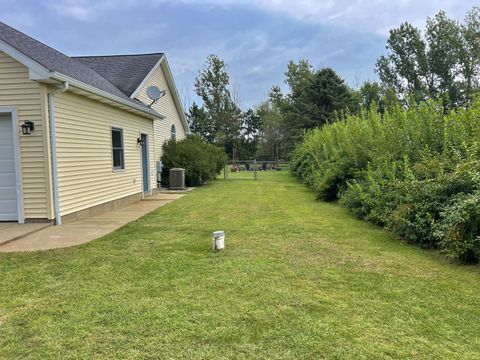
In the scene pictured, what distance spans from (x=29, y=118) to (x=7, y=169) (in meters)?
1.02

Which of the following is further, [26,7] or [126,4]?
[126,4]

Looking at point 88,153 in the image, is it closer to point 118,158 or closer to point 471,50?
point 118,158

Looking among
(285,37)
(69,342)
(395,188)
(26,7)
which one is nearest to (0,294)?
(69,342)

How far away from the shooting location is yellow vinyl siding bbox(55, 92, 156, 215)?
6562mm

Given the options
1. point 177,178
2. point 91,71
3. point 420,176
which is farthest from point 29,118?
point 177,178

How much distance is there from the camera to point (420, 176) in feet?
19.6

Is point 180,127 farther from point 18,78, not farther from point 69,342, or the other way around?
point 69,342

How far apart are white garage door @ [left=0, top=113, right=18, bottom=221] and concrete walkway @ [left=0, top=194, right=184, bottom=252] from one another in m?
0.38

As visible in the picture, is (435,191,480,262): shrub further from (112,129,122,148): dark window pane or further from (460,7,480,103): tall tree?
(460,7,480,103): tall tree

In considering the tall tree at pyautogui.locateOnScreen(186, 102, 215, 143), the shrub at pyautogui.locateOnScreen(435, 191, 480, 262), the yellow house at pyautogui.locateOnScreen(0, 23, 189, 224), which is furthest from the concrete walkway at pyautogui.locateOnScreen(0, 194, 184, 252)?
the tall tree at pyautogui.locateOnScreen(186, 102, 215, 143)

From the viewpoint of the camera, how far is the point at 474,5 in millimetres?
33562

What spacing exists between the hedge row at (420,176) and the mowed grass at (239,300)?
1.33ft

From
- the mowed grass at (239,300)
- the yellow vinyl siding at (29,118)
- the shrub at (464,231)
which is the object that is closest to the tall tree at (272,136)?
the yellow vinyl siding at (29,118)

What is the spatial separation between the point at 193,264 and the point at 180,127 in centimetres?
1380
